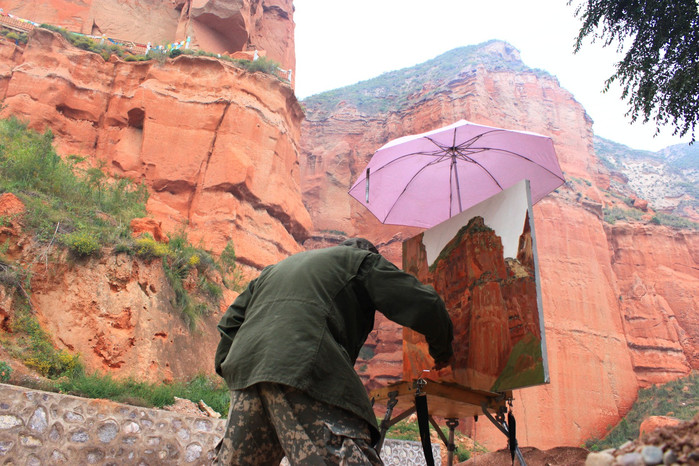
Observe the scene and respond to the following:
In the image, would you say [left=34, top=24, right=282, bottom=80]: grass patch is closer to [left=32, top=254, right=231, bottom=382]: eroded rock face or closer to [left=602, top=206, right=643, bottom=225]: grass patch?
[left=32, top=254, right=231, bottom=382]: eroded rock face

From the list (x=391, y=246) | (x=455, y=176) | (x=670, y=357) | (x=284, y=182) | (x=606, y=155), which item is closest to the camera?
(x=455, y=176)

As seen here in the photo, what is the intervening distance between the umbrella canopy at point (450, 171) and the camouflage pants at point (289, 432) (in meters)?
3.61

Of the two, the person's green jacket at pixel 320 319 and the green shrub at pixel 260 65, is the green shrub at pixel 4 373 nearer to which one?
the person's green jacket at pixel 320 319

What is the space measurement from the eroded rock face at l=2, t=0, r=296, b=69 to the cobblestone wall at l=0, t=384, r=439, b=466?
18819 mm

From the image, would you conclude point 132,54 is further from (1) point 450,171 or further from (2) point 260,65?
(1) point 450,171

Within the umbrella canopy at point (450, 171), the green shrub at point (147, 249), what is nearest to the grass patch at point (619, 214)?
the green shrub at point (147, 249)

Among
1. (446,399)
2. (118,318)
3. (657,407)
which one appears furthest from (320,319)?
(657,407)

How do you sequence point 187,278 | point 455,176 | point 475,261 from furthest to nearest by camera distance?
point 187,278 → point 455,176 → point 475,261

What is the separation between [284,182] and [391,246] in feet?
37.0

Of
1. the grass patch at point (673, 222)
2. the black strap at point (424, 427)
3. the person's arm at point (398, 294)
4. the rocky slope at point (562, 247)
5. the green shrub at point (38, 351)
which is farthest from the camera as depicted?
the grass patch at point (673, 222)

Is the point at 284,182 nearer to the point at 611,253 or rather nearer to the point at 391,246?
the point at 391,246

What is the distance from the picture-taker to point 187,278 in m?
11.8

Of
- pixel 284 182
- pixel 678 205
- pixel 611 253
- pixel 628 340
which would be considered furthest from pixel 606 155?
pixel 284 182

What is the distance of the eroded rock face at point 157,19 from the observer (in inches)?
837
